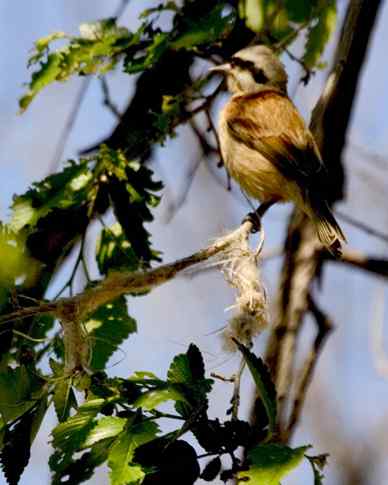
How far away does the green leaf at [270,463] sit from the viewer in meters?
2.28

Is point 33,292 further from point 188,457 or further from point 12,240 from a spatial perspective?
point 188,457

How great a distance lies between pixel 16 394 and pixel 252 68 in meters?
2.64

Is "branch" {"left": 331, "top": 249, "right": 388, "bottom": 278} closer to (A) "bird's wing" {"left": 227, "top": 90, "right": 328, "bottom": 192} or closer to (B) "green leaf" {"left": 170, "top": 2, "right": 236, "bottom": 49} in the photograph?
(A) "bird's wing" {"left": 227, "top": 90, "right": 328, "bottom": 192}

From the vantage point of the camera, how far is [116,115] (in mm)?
4605

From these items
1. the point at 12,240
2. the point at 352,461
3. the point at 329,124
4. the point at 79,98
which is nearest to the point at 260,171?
the point at 329,124

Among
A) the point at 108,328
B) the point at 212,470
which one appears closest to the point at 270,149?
the point at 108,328

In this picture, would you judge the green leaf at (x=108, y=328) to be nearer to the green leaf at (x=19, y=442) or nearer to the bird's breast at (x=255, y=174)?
the green leaf at (x=19, y=442)

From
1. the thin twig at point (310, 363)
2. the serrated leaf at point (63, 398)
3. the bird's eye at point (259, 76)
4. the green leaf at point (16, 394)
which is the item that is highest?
the bird's eye at point (259, 76)

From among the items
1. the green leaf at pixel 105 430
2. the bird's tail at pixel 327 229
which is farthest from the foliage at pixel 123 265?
the bird's tail at pixel 327 229

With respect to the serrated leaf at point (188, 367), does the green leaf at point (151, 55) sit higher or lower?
higher

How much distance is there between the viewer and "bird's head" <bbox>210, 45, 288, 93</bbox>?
4.56 m

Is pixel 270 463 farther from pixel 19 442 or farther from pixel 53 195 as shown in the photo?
pixel 53 195

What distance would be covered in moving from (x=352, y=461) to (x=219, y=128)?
3284 millimetres

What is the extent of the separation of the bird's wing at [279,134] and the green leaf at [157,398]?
203 centimetres
